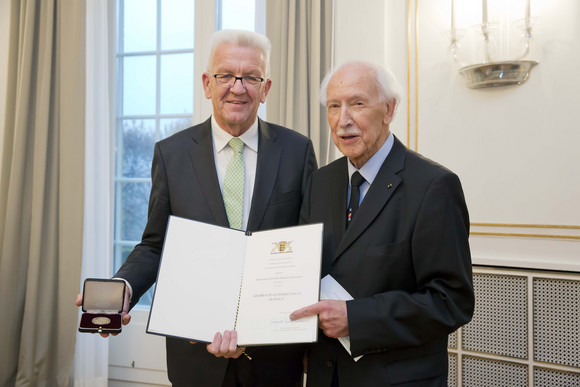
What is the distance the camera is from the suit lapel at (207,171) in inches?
64.4

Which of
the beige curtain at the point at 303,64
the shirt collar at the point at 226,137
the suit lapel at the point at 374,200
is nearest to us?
the suit lapel at the point at 374,200

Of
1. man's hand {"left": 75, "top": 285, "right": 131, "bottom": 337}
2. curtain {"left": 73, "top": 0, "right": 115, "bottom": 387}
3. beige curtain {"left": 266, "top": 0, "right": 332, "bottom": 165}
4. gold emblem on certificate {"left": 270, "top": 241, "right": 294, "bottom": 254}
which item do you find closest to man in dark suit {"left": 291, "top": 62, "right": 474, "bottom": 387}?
gold emblem on certificate {"left": 270, "top": 241, "right": 294, "bottom": 254}

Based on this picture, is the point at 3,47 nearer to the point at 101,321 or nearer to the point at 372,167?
the point at 101,321

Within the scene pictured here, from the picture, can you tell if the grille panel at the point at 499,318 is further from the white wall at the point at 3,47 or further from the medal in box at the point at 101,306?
the white wall at the point at 3,47

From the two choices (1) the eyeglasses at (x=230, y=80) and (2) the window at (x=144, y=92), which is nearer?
(1) the eyeglasses at (x=230, y=80)

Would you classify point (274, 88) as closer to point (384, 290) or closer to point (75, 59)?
point (75, 59)

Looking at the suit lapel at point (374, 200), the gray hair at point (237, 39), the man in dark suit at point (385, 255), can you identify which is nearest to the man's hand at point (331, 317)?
the man in dark suit at point (385, 255)

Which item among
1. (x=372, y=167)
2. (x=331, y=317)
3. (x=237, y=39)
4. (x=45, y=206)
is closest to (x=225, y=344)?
(x=331, y=317)

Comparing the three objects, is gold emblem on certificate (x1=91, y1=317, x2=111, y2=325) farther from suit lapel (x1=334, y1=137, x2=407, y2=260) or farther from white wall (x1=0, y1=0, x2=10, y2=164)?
white wall (x1=0, y1=0, x2=10, y2=164)

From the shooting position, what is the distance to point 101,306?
57.8 inches

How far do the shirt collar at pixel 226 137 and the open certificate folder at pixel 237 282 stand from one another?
0.39 meters

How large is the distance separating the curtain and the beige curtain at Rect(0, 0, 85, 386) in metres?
0.07

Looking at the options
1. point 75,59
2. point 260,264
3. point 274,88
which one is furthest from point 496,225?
point 75,59

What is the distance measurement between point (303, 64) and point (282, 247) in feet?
6.54
